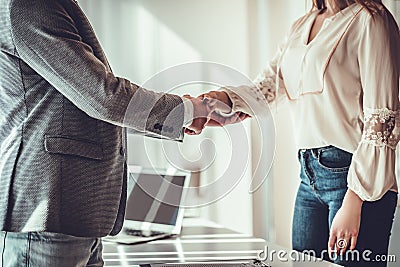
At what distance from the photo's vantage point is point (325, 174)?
1.41 m

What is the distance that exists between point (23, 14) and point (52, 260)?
38 cm

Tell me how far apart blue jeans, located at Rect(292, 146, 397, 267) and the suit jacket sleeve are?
1.77ft

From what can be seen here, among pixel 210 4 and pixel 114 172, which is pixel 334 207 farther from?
pixel 210 4

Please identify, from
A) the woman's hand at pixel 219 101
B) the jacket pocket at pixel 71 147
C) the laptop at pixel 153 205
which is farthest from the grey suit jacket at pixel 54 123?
the laptop at pixel 153 205

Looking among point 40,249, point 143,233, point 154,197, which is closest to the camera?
point 40,249

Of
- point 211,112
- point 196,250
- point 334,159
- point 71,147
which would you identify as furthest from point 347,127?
point 71,147

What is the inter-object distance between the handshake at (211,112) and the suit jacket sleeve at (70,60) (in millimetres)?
279

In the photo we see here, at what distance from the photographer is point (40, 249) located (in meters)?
0.96

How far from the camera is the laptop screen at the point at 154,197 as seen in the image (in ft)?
6.08

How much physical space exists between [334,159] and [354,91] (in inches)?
6.2

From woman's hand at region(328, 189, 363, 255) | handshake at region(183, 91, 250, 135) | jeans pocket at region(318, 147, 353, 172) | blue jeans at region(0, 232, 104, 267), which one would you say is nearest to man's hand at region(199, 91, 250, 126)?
handshake at region(183, 91, 250, 135)

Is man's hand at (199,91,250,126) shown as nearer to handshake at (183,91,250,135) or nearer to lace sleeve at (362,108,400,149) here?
handshake at (183,91,250,135)

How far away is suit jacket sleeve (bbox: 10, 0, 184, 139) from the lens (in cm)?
95

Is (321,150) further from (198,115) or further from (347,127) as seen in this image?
(198,115)
